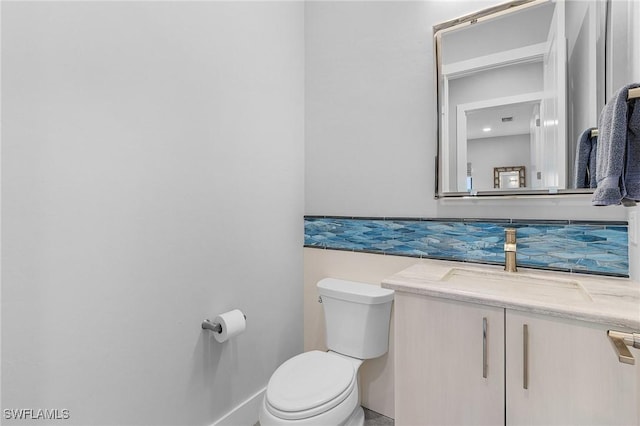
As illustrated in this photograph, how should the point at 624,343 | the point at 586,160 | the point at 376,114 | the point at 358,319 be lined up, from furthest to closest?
the point at 376,114 < the point at 358,319 < the point at 586,160 < the point at 624,343

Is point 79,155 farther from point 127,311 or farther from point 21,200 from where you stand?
point 127,311

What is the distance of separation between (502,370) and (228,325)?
1.05 metres

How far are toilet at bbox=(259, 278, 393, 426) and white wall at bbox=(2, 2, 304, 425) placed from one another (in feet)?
1.13

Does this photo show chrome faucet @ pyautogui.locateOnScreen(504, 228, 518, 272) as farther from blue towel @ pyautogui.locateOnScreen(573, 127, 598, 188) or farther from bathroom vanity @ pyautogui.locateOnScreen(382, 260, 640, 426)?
blue towel @ pyautogui.locateOnScreen(573, 127, 598, 188)

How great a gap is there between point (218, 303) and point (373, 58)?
5.01ft

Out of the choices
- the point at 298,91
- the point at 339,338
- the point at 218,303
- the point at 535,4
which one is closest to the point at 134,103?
the point at 218,303

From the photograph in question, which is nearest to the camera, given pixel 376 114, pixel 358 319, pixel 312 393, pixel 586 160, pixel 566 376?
pixel 566 376

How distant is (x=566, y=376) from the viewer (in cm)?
Answer: 86

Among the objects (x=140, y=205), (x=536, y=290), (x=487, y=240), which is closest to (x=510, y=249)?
(x=487, y=240)

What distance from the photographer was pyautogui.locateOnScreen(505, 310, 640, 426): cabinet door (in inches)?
31.5

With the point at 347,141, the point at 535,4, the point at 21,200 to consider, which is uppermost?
the point at 535,4

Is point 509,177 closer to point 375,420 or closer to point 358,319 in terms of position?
point 358,319

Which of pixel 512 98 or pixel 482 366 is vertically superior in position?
pixel 512 98

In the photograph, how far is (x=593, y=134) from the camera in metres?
1.09
